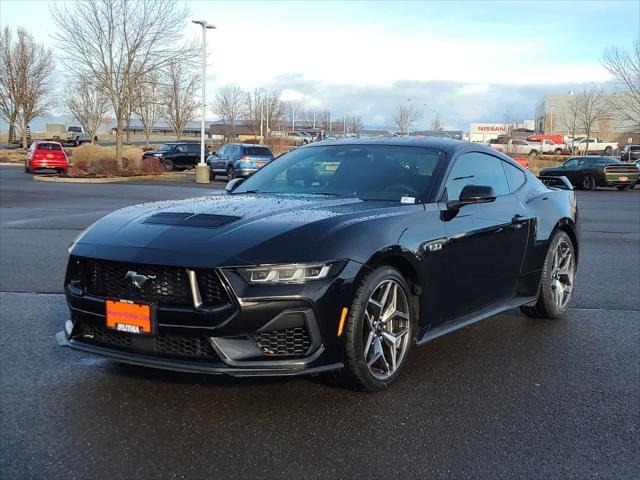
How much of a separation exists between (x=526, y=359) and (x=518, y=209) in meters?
1.26

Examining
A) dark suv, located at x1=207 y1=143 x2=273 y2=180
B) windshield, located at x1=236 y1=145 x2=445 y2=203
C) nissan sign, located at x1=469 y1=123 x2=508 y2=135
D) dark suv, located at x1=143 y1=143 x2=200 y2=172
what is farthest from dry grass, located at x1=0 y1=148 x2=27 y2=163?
nissan sign, located at x1=469 y1=123 x2=508 y2=135

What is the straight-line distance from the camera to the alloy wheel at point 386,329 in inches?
150

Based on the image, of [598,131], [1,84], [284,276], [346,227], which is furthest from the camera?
[598,131]

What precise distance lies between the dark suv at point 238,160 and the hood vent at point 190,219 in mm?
23079

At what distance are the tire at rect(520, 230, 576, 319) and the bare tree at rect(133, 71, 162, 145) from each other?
28.3m

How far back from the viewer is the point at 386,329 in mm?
3947

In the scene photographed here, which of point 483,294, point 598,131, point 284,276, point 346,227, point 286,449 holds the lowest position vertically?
point 286,449

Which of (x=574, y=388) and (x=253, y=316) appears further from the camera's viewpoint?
(x=574, y=388)

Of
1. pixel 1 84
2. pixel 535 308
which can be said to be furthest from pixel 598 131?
pixel 535 308

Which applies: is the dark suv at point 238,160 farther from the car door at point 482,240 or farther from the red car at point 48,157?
the car door at point 482,240

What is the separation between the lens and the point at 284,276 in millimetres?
3404

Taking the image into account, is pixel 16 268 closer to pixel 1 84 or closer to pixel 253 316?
pixel 253 316

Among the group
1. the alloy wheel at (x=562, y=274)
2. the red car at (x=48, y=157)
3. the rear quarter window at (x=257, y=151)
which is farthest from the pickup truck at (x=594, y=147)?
the alloy wheel at (x=562, y=274)

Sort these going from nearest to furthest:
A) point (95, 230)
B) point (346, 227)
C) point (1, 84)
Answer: point (346, 227)
point (95, 230)
point (1, 84)
